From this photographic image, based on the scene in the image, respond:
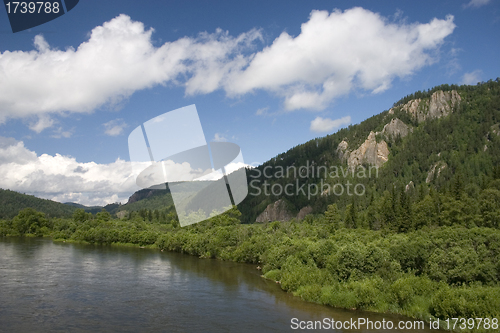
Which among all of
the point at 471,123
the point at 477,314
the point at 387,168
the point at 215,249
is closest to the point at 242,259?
the point at 215,249

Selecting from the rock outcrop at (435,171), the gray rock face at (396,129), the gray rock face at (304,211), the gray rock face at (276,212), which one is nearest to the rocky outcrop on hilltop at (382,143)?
the gray rock face at (396,129)

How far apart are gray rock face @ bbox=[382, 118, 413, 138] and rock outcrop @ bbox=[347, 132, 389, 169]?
1002cm

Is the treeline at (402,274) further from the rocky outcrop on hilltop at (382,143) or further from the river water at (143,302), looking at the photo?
the rocky outcrop on hilltop at (382,143)

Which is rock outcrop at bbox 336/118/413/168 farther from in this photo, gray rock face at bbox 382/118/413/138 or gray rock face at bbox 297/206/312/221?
gray rock face at bbox 297/206/312/221

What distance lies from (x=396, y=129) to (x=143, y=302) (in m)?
198

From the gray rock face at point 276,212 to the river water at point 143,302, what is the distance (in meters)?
128

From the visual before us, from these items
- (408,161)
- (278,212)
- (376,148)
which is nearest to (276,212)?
(278,212)

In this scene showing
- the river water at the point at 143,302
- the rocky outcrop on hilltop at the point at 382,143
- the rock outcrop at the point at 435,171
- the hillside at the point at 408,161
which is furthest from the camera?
the rocky outcrop on hilltop at the point at 382,143

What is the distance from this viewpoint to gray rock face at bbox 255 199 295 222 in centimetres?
17225

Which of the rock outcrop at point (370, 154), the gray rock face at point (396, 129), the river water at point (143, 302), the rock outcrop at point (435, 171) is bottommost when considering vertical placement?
the river water at point (143, 302)

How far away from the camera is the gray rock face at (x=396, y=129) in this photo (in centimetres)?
19625

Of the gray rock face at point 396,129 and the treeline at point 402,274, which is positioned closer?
the treeline at point 402,274

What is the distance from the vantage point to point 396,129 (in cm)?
19762

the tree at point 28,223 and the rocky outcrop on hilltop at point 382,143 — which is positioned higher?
the rocky outcrop on hilltop at point 382,143
